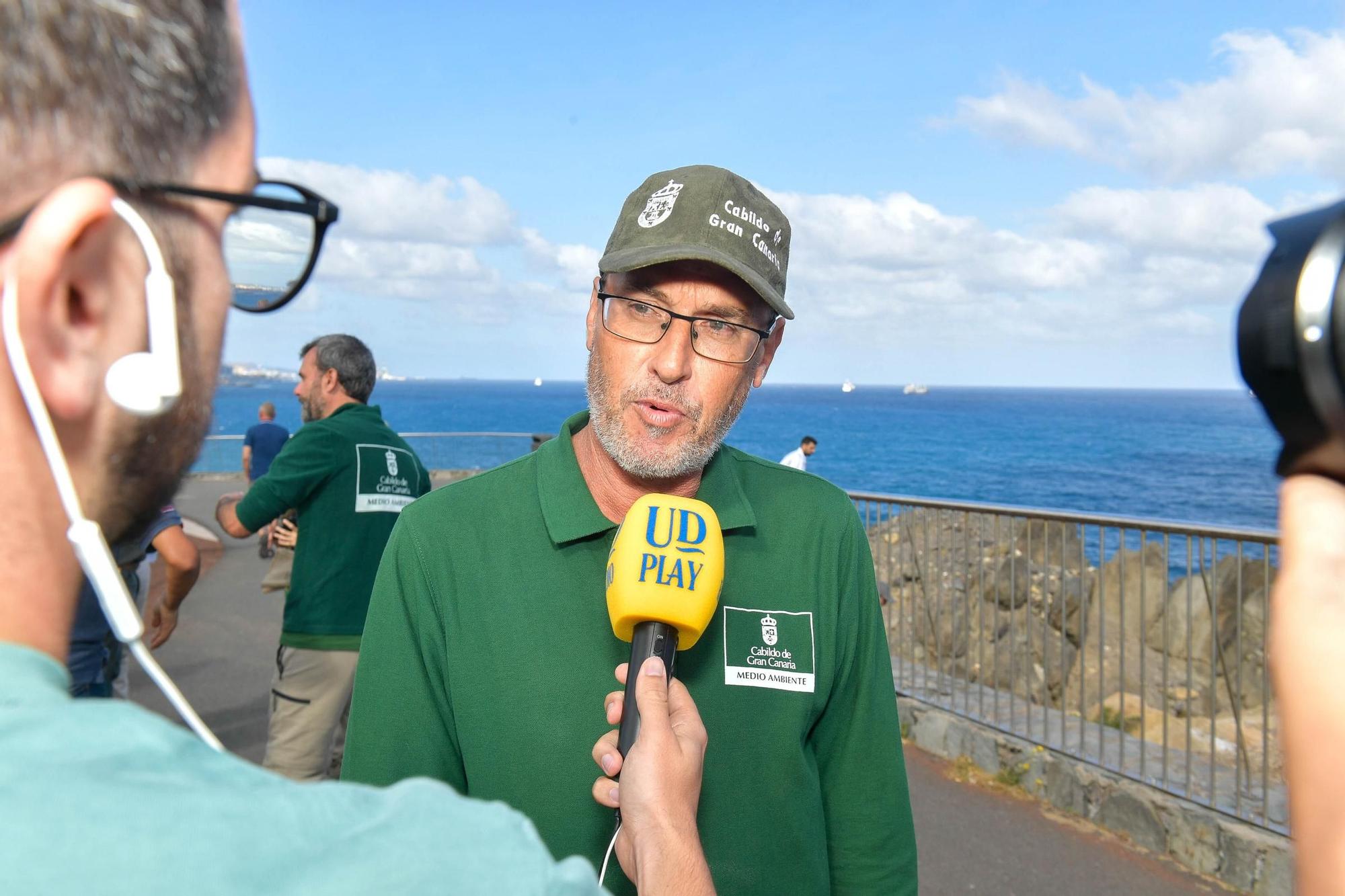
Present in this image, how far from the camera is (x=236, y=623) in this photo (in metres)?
9.48

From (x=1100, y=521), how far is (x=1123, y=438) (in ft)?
364

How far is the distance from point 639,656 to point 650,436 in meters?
0.67

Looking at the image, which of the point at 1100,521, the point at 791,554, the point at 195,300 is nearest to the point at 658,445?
the point at 791,554

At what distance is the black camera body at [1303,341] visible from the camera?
0.75 meters

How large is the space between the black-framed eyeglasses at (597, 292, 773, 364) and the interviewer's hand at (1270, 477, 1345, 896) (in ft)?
5.45

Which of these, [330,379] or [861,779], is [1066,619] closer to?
[861,779]

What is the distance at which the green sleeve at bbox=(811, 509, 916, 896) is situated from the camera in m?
2.20

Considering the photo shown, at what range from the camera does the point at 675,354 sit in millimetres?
2342

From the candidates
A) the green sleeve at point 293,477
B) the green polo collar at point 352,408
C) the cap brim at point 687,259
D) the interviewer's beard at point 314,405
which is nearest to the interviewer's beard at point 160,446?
the cap brim at point 687,259

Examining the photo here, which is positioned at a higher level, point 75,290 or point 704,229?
point 704,229

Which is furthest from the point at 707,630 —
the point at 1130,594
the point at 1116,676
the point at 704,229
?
the point at 1130,594

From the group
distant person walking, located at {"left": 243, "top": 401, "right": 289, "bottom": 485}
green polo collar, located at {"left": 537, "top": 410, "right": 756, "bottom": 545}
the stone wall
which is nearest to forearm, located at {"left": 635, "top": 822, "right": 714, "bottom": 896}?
green polo collar, located at {"left": 537, "top": 410, "right": 756, "bottom": 545}

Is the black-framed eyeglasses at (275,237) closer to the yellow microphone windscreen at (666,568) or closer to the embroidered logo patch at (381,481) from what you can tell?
the yellow microphone windscreen at (666,568)

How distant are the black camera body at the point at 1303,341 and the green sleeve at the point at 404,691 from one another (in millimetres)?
1612
